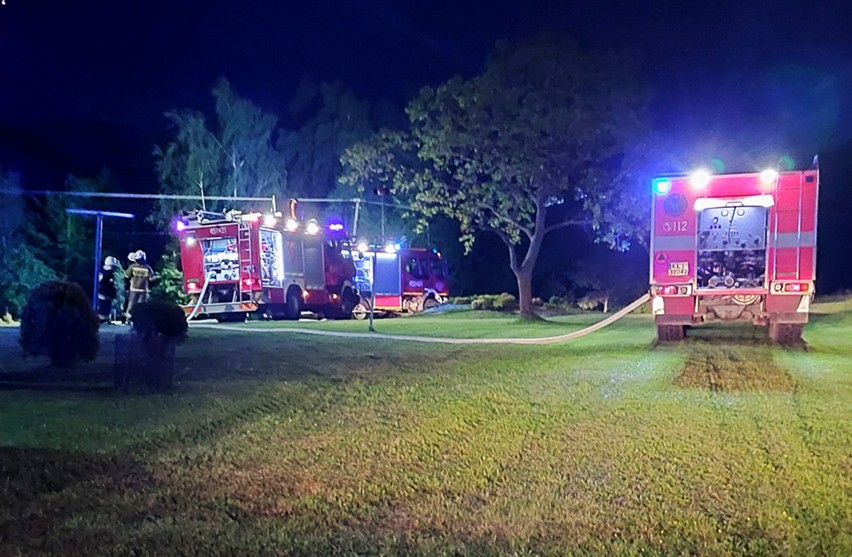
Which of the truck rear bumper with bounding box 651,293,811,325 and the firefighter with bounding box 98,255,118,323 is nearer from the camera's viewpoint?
the truck rear bumper with bounding box 651,293,811,325

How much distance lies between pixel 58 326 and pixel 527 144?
12055 millimetres

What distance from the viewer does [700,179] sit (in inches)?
498

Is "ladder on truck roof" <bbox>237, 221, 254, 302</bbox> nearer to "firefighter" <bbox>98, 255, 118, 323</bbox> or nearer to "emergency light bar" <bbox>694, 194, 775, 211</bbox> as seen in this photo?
"firefighter" <bbox>98, 255, 118, 323</bbox>

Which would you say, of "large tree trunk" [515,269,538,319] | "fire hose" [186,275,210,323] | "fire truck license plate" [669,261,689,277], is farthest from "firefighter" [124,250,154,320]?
"fire truck license plate" [669,261,689,277]

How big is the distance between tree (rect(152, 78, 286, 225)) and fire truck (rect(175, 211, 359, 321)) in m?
10.3

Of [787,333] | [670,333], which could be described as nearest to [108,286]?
[670,333]

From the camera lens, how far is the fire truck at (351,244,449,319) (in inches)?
990

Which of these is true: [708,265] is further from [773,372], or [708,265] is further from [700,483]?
[700,483]

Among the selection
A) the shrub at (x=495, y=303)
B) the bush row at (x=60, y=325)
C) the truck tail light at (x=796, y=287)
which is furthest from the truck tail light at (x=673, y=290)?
the shrub at (x=495, y=303)

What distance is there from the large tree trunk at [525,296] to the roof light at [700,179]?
26.1ft

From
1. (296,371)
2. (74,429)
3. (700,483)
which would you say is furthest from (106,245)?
(700,483)

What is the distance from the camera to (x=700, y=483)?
4.85m

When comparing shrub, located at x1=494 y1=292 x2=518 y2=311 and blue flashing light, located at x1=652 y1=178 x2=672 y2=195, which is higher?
blue flashing light, located at x1=652 y1=178 x2=672 y2=195

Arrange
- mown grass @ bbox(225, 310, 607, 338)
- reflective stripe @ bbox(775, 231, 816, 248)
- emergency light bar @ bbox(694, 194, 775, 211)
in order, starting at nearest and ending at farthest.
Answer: reflective stripe @ bbox(775, 231, 816, 248) < emergency light bar @ bbox(694, 194, 775, 211) < mown grass @ bbox(225, 310, 607, 338)
